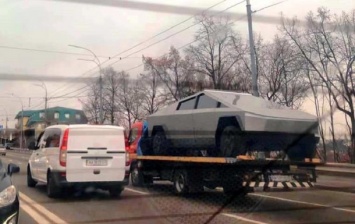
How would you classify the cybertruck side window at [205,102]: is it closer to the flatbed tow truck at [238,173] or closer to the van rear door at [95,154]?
the flatbed tow truck at [238,173]

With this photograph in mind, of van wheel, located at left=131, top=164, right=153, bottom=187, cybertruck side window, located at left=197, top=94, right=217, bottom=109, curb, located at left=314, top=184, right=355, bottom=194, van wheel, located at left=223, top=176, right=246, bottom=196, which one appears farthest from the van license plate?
curb, located at left=314, top=184, right=355, bottom=194

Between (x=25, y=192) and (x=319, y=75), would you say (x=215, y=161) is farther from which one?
(x=319, y=75)

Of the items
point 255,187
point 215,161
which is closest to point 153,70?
point 215,161

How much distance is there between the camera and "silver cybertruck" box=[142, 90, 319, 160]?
795 cm

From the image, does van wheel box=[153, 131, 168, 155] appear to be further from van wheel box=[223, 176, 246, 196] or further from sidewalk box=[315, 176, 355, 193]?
sidewalk box=[315, 176, 355, 193]

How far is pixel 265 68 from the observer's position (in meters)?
16.3

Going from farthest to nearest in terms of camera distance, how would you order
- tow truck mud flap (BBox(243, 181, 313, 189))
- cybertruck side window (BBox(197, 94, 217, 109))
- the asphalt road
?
cybertruck side window (BBox(197, 94, 217, 109)) → tow truck mud flap (BBox(243, 181, 313, 189)) → the asphalt road

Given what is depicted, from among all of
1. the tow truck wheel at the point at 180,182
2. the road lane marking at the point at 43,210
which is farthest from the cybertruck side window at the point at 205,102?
the road lane marking at the point at 43,210

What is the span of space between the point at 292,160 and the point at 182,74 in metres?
8.34

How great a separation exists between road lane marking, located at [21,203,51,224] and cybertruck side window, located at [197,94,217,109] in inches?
128

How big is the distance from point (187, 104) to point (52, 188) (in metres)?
2.93

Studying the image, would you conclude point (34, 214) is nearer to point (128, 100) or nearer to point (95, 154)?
point (95, 154)

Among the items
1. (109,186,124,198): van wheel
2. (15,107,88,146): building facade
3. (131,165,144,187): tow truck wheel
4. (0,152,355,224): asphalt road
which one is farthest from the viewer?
(15,107,88,146): building facade

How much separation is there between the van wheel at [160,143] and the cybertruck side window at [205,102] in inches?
52.3
